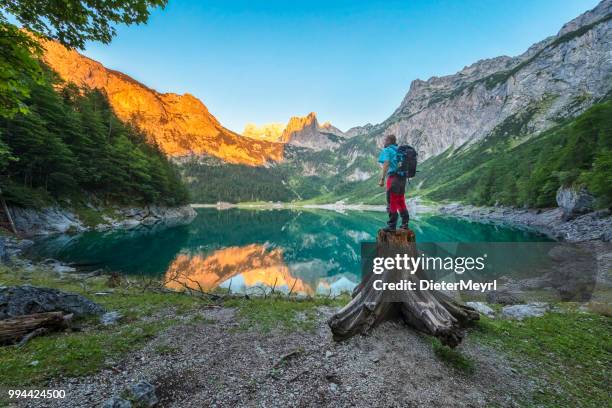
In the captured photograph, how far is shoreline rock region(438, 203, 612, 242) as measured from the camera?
33.1 metres

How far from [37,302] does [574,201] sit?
62511mm

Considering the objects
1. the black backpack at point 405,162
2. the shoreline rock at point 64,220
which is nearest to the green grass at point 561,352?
the black backpack at point 405,162

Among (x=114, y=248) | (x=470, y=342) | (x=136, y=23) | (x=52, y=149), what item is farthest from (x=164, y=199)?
(x=470, y=342)

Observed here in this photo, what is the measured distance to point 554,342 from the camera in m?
8.77

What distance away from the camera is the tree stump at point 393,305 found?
7844mm

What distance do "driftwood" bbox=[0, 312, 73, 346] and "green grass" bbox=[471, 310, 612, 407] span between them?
13.2 m

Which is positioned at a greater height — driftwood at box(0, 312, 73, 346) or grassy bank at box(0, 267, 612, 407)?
driftwood at box(0, 312, 73, 346)

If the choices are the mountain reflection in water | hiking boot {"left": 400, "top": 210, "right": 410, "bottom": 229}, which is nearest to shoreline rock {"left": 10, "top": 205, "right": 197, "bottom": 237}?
the mountain reflection in water

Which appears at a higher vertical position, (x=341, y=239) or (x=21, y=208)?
(x=21, y=208)

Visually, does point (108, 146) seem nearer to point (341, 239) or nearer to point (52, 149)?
Result: point (52, 149)

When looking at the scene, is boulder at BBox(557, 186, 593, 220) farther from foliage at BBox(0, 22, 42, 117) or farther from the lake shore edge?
foliage at BBox(0, 22, 42, 117)

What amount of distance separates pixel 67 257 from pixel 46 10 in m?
26.8

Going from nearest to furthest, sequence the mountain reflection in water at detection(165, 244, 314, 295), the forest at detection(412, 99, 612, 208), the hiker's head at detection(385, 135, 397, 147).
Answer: the hiker's head at detection(385, 135, 397, 147) < the mountain reflection in water at detection(165, 244, 314, 295) < the forest at detection(412, 99, 612, 208)
